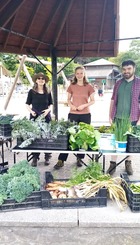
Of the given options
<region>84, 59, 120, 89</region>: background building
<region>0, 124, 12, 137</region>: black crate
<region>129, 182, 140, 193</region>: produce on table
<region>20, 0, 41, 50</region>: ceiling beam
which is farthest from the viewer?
<region>84, 59, 120, 89</region>: background building

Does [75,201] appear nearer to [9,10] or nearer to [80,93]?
[80,93]

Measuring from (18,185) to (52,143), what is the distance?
1.90 ft

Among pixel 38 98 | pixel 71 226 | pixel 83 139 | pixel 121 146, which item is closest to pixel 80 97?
pixel 38 98

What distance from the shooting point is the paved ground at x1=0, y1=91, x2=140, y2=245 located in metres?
2.28

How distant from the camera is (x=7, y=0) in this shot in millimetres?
3885

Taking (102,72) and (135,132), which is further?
(102,72)

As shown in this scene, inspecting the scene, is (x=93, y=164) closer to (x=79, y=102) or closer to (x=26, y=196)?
(x=26, y=196)

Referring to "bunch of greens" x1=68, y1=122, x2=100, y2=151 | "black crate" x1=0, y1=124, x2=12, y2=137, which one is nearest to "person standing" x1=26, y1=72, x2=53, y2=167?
"black crate" x1=0, y1=124, x2=12, y2=137

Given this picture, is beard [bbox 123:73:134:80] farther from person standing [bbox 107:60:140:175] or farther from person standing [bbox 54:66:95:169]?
person standing [bbox 54:66:95:169]

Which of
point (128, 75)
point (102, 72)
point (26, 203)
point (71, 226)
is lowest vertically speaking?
point (71, 226)

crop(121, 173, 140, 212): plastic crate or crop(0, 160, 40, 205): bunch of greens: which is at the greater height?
crop(0, 160, 40, 205): bunch of greens

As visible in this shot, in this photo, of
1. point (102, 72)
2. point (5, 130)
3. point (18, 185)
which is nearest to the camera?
point (18, 185)

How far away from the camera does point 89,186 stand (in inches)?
108

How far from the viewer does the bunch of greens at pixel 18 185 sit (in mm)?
2586
